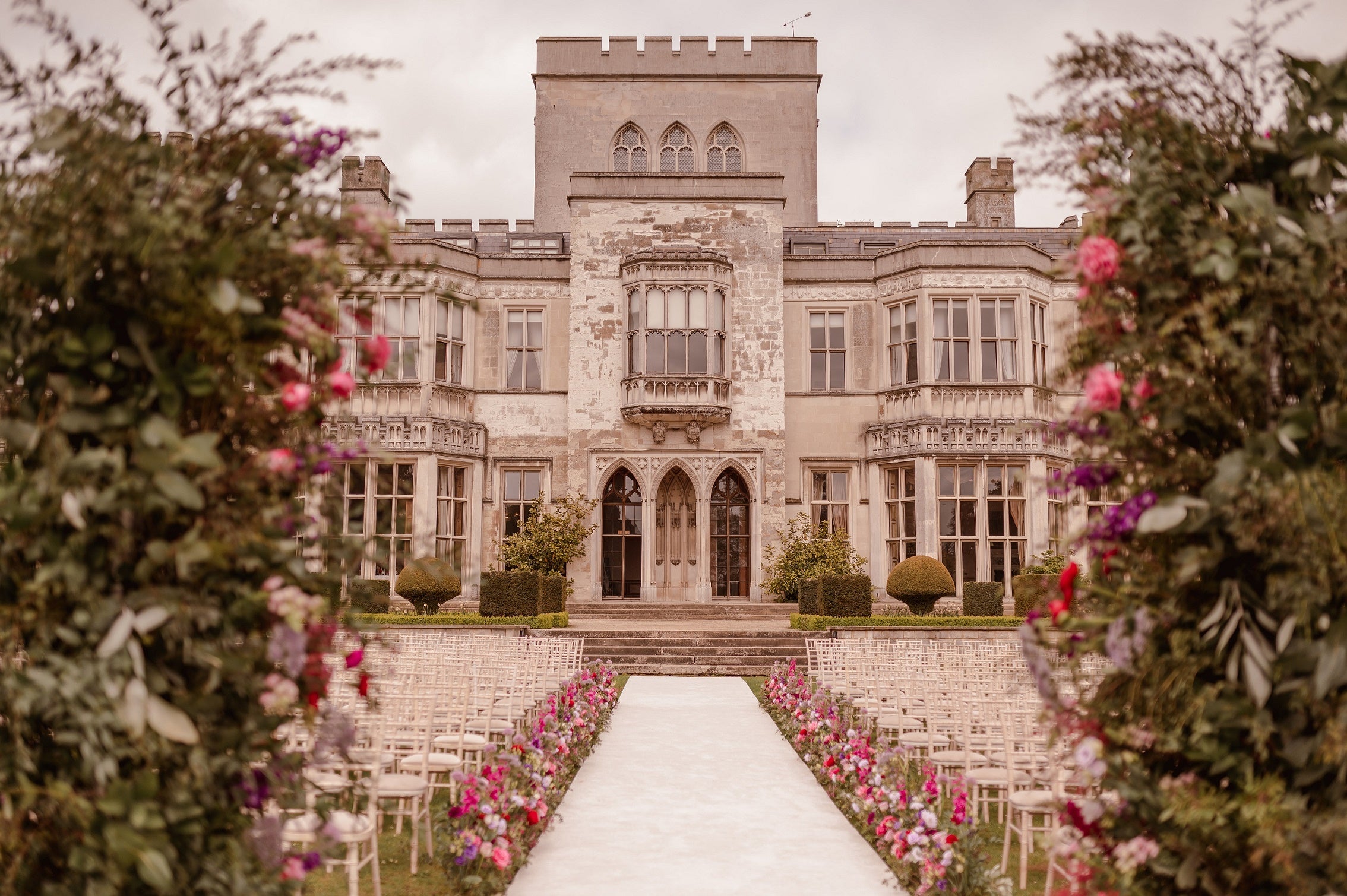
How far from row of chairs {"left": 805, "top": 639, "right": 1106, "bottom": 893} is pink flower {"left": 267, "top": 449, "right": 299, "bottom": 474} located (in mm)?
2041

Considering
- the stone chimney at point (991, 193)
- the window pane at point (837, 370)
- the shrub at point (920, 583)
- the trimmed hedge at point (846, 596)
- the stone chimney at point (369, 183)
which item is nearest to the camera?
the trimmed hedge at point (846, 596)

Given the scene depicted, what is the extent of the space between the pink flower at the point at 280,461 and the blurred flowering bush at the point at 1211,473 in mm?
2011

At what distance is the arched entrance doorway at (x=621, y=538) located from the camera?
23.6 meters

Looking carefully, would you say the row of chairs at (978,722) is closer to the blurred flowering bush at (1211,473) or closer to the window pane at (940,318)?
the blurred flowering bush at (1211,473)

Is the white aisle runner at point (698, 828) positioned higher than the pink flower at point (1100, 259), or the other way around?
the pink flower at point (1100, 259)

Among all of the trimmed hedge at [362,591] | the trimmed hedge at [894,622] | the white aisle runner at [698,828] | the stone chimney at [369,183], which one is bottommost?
the white aisle runner at [698,828]

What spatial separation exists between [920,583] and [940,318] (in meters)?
6.46

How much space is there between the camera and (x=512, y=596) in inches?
744

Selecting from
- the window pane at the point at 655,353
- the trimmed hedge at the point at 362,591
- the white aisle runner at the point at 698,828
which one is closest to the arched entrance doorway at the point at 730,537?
the window pane at the point at 655,353

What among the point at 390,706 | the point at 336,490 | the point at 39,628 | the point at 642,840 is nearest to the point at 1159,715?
the point at 336,490

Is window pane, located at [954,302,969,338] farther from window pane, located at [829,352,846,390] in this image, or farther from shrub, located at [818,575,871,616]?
shrub, located at [818,575,871,616]

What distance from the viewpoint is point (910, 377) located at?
75.6ft

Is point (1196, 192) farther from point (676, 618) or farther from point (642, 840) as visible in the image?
point (676, 618)

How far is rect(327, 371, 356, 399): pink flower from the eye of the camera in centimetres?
275
